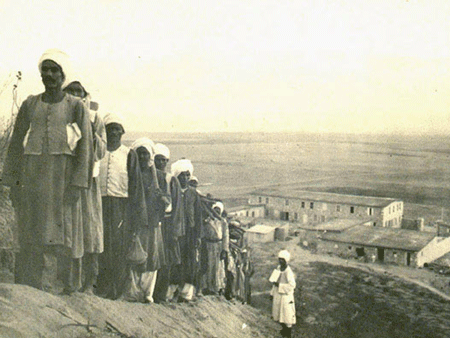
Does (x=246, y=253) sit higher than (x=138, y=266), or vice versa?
(x=138, y=266)

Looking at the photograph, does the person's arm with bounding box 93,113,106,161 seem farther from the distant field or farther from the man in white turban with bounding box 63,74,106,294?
the distant field

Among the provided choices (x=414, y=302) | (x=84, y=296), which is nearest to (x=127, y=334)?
(x=84, y=296)

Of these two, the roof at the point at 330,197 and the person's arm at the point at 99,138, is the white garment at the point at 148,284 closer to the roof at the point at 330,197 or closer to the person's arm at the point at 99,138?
the person's arm at the point at 99,138

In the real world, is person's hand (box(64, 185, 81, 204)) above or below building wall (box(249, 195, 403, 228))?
above

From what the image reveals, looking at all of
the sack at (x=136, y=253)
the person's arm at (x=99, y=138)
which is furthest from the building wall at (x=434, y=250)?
the person's arm at (x=99, y=138)

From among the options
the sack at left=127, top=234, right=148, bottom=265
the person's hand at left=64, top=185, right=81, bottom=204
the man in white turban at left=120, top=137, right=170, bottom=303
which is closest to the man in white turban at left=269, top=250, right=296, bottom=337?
the man in white turban at left=120, top=137, right=170, bottom=303

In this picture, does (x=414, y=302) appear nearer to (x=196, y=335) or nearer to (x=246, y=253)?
(x=246, y=253)

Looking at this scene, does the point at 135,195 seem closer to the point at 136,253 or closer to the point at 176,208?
the point at 136,253
